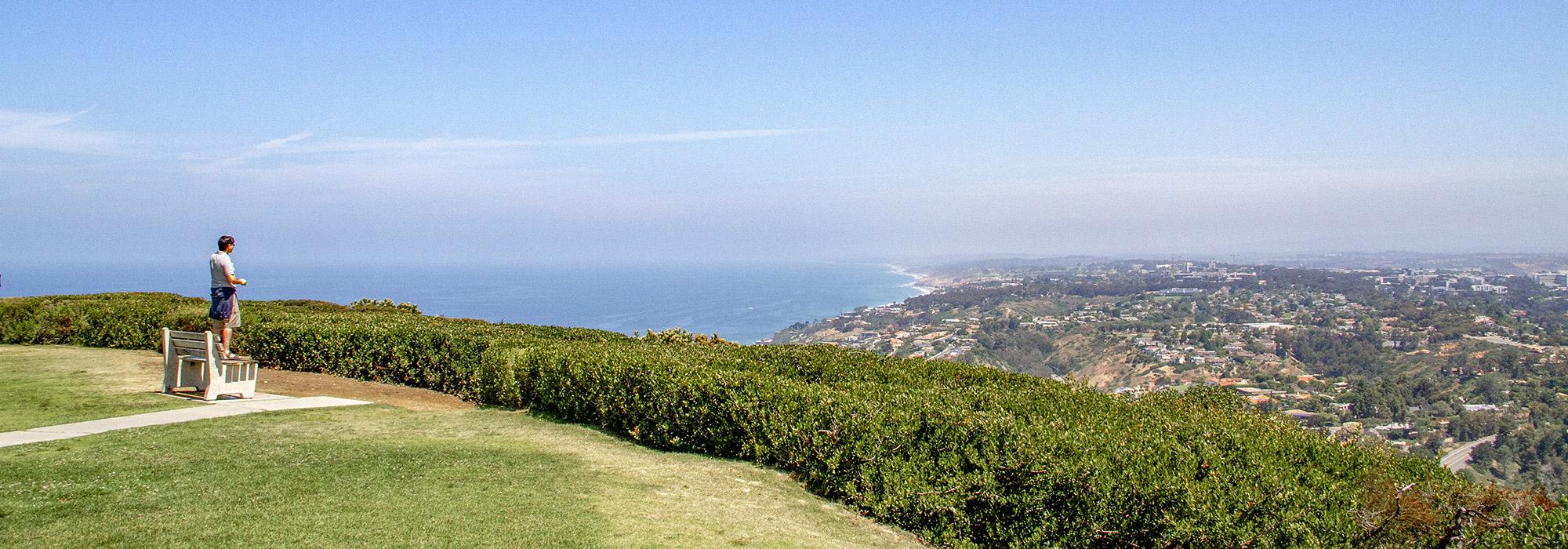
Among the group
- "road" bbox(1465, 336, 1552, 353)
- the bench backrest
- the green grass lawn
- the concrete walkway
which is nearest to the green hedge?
the concrete walkway

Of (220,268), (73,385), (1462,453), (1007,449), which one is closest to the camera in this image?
(1007,449)

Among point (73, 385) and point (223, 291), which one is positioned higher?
point (223, 291)

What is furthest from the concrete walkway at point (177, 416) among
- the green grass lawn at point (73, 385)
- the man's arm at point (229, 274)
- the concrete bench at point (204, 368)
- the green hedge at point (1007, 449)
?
the green hedge at point (1007, 449)

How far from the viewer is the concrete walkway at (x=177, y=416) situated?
7.62 m

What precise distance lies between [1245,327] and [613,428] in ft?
162

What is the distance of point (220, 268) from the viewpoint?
1099 cm

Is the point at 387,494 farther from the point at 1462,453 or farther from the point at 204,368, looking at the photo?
the point at 1462,453

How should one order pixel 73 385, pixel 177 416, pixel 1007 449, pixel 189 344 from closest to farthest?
1. pixel 1007 449
2. pixel 177 416
3. pixel 189 344
4. pixel 73 385

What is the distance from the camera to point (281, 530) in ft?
16.8

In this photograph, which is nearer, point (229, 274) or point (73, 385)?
point (73, 385)

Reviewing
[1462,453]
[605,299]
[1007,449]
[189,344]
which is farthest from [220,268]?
[605,299]

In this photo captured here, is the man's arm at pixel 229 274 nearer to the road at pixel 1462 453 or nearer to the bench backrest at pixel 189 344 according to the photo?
the bench backrest at pixel 189 344

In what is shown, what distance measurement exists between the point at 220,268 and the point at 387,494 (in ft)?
22.6

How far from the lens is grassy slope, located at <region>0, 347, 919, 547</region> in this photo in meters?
5.14
